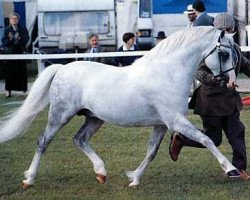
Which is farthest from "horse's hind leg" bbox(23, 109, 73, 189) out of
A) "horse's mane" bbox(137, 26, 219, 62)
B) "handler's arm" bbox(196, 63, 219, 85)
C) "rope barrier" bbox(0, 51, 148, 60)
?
"rope barrier" bbox(0, 51, 148, 60)

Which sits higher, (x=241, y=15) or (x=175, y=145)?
(x=241, y=15)

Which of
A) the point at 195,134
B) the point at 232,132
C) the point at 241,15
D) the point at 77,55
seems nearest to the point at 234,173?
the point at 195,134

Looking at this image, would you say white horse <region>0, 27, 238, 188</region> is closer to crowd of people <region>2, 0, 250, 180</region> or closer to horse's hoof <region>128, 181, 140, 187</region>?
horse's hoof <region>128, 181, 140, 187</region>

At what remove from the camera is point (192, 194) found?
316 inches

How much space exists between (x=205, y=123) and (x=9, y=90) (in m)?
9.36

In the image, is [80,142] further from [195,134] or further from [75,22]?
[75,22]

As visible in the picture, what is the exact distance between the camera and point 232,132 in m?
8.74

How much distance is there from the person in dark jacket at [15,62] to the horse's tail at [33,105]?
8884 mm

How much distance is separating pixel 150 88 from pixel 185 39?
1.97 feet

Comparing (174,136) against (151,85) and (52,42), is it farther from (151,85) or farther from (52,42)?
(52,42)

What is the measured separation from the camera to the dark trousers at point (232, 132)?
344 inches

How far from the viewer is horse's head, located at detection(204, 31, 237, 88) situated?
801 centimetres

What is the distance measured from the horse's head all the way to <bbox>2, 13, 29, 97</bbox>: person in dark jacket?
9.95 m

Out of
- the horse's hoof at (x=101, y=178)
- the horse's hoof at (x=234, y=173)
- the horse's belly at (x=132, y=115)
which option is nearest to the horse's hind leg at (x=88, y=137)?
the horse's hoof at (x=101, y=178)
